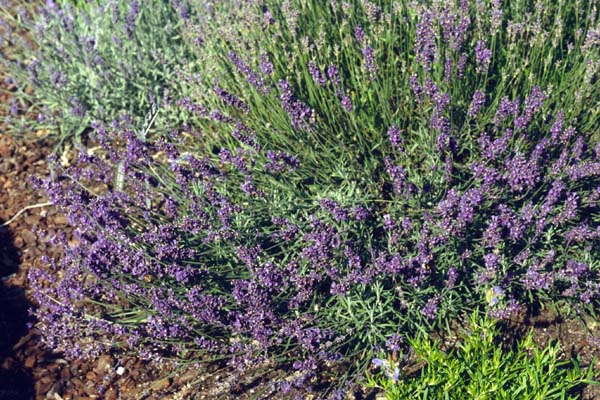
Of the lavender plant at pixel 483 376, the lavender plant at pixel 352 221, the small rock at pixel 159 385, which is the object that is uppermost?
the lavender plant at pixel 352 221

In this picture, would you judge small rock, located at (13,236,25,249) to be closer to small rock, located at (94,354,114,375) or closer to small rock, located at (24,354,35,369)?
small rock, located at (24,354,35,369)

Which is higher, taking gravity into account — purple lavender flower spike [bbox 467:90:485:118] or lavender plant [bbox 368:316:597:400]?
purple lavender flower spike [bbox 467:90:485:118]

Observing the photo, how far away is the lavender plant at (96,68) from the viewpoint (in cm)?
396

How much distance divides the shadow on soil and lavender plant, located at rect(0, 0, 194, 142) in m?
0.79

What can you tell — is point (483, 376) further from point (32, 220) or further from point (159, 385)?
point (32, 220)

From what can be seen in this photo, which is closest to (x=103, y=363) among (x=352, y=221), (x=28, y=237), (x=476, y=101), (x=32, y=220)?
(x=28, y=237)

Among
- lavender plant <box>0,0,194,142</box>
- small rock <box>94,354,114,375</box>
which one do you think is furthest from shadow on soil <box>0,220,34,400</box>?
lavender plant <box>0,0,194,142</box>

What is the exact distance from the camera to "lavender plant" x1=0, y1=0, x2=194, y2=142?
13.0 feet

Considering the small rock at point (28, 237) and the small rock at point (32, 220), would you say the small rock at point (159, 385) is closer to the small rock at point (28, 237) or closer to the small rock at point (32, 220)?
the small rock at point (28, 237)

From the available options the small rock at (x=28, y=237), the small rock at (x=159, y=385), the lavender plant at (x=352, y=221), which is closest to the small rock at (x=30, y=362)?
the lavender plant at (x=352, y=221)

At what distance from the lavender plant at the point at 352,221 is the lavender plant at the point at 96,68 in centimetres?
71

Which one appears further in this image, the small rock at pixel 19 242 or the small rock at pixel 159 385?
the small rock at pixel 19 242

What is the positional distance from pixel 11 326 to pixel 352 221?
1.70 meters

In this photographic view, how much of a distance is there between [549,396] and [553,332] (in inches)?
17.8
